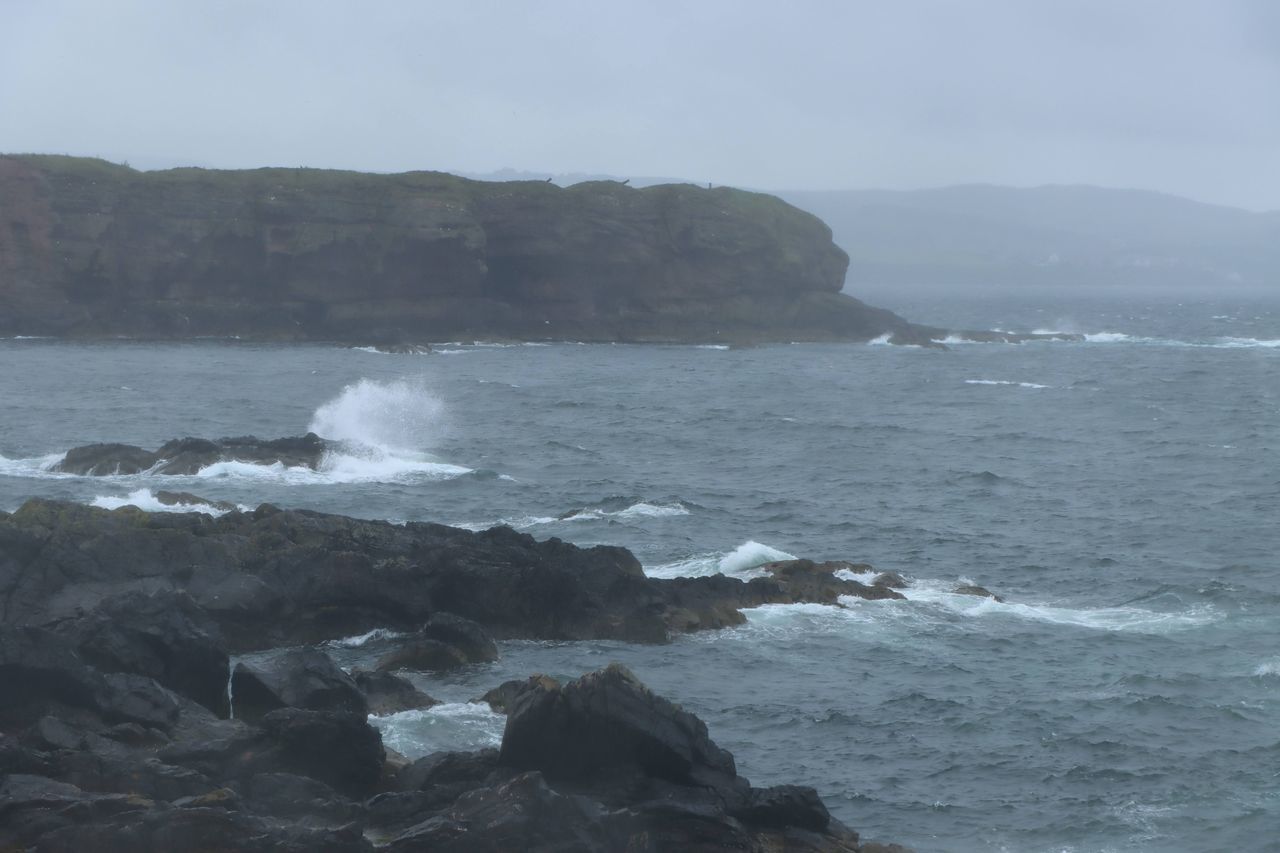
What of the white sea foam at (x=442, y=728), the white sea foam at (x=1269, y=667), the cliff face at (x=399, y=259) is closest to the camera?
the white sea foam at (x=442, y=728)

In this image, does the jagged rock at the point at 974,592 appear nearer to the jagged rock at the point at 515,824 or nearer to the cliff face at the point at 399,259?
the jagged rock at the point at 515,824

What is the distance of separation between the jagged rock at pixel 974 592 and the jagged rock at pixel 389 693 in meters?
11.8


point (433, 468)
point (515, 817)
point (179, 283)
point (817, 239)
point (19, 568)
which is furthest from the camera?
point (817, 239)

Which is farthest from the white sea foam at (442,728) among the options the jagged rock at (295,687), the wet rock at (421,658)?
the wet rock at (421,658)

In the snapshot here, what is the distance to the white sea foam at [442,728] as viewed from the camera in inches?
717

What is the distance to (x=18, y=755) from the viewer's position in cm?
1493

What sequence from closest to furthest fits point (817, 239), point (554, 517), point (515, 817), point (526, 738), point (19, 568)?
point (515, 817) < point (526, 738) < point (19, 568) < point (554, 517) < point (817, 239)

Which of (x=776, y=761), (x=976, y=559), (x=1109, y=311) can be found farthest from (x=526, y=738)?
(x=1109, y=311)

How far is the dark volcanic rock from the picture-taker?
120ft

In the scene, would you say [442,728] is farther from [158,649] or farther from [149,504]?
[149,504]

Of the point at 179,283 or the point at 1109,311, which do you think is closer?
the point at 179,283

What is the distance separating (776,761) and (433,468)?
22.7 m

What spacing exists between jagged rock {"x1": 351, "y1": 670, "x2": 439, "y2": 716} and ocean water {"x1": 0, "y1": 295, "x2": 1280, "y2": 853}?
0.35 m

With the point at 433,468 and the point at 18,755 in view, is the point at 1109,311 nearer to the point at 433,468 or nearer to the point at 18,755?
the point at 433,468
